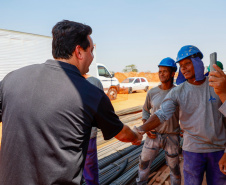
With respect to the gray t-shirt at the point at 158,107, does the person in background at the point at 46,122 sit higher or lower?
higher

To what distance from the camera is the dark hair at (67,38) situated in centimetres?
124

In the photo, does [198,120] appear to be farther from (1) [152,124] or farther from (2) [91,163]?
(2) [91,163]

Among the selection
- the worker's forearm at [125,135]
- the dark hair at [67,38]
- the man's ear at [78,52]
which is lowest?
the worker's forearm at [125,135]

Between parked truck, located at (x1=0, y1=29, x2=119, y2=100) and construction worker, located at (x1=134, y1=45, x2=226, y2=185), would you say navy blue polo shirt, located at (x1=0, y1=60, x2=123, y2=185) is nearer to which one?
construction worker, located at (x1=134, y1=45, x2=226, y2=185)

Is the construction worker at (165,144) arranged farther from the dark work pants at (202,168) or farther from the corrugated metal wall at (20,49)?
the corrugated metal wall at (20,49)

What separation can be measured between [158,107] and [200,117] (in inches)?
37.7

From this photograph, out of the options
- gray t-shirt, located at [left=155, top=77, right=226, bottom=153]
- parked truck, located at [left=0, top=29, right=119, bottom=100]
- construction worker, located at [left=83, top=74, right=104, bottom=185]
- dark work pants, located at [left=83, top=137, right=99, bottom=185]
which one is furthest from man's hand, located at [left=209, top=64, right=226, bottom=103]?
parked truck, located at [left=0, top=29, right=119, bottom=100]

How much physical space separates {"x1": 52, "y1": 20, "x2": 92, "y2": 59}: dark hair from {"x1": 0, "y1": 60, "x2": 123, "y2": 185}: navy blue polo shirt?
0.18m

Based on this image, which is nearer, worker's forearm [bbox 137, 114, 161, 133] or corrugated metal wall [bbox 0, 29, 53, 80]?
worker's forearm [bbox 137, 114, 161, 133]

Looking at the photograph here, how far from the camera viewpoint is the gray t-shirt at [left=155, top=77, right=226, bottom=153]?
1885 millimetres

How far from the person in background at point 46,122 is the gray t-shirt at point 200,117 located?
1.35m

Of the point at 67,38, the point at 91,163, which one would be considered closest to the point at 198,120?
the point at 67,38

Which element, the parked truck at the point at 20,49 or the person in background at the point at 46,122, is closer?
the person in background at the point at 46,122

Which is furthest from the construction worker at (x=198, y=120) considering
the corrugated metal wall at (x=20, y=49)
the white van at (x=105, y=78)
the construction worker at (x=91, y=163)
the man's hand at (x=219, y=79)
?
the white van at (x=105, y=78)
